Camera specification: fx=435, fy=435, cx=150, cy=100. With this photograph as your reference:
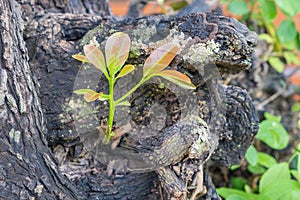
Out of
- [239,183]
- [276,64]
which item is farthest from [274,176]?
[276,64]

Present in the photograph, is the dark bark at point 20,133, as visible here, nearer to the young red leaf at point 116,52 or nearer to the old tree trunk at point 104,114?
the old tree trunk at point 104,114

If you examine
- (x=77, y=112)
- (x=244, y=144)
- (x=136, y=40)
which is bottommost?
(x=244, y=144)

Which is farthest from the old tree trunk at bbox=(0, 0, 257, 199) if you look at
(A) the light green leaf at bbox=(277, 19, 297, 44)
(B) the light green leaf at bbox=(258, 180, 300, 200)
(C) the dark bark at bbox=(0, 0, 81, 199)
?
(A) the light green leaf at bbox=(277, 19, 297, 44)

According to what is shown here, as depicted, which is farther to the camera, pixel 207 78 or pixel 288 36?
pixel 288 36

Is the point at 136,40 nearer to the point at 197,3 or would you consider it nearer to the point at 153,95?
the point at 153,95

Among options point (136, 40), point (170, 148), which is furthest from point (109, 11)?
point (170, 148)

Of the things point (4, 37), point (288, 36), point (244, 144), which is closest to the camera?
point (4, 37)

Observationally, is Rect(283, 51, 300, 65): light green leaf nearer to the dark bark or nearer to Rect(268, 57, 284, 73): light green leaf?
Rect(268, 57, 284, 73): light green leaf
